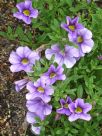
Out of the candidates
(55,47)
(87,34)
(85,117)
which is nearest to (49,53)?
(55,47)

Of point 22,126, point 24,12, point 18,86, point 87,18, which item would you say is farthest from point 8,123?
point 87,18

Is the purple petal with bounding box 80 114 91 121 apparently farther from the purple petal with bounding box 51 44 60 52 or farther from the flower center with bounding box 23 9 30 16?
the flower center with bounding box 23 9 30 16

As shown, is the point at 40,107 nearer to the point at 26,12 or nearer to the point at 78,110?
the point at 78,110

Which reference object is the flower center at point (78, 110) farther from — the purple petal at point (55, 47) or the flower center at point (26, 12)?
the flower center at point (26, 12)

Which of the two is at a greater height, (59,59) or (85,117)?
(59,59)

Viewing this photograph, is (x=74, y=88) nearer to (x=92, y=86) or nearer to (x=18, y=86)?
(x=92, y=86)

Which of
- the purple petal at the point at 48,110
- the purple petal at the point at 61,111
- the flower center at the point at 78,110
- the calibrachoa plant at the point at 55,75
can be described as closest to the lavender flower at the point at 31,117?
the calibrachoa plant at the point at 55,75
